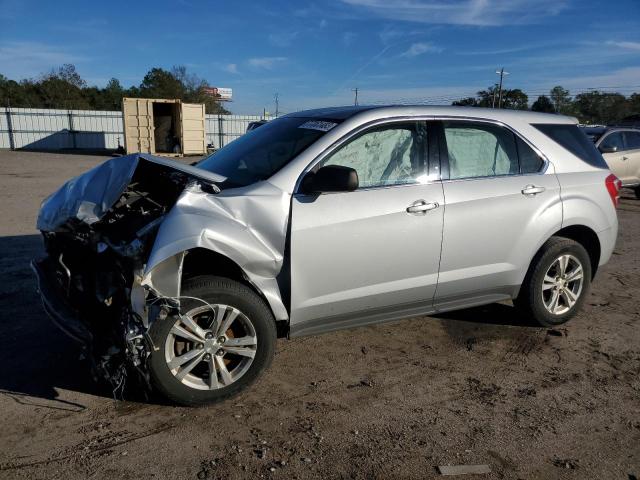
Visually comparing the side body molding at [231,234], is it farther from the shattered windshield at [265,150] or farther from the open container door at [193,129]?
the open container door at [193,129]

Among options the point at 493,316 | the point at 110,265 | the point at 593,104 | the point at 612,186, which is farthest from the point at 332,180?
the point at 593,104

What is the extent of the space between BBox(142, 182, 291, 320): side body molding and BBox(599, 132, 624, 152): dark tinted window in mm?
11468

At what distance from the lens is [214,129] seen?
114 ft

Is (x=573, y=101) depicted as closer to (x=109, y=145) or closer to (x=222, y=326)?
(x=109, y=145)

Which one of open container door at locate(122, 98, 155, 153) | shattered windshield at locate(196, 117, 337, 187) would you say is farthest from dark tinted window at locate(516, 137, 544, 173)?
open container door at locate(122, 98, 155, 153)

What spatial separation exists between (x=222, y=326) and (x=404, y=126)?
1989 mm

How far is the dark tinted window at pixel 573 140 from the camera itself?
4.54 metres

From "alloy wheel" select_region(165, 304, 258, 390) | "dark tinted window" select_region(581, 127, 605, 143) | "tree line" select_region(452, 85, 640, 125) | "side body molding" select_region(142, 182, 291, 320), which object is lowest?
"alloy wheel" select_region(165, 304, 258, 390)

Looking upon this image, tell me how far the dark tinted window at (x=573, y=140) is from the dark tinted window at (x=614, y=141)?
864 centimetres

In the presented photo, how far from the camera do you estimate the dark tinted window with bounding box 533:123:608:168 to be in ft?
14.9

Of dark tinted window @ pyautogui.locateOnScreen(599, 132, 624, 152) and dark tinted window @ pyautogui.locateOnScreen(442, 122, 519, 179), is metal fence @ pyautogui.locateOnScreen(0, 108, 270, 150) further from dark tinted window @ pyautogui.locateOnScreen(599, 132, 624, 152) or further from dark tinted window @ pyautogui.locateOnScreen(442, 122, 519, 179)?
dark tinted window @ pyautogui.locateOnScreen(442, 122, 519, 179)

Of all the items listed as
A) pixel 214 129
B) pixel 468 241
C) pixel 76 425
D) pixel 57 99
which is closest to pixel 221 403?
pixel 76 425

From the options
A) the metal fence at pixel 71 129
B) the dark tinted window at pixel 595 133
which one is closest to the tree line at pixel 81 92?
the metal fence at pixel 71 129

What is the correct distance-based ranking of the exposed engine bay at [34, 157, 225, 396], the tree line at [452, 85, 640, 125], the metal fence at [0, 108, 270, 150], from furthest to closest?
the tree line at [452, 85, 640, 125], the metal fence at [0, 108, 270, 150], the exposed engine bay at [34, 157, 225, 396]
